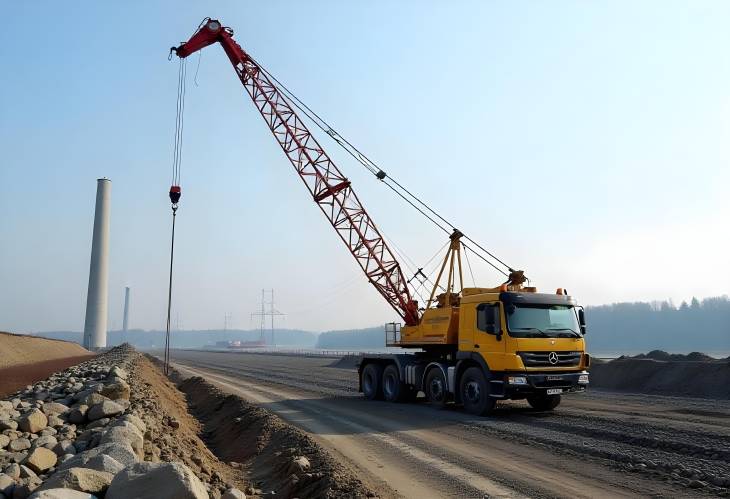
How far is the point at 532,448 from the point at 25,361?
32.0 m

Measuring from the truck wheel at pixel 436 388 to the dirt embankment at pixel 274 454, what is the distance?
5.95m

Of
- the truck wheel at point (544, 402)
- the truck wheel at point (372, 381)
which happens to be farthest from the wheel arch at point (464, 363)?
the truck wheel at point (372, 381)

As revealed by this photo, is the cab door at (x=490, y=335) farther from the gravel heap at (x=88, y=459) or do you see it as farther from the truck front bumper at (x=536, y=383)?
the gravel heap at (x=88, y=459)

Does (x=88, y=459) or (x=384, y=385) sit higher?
(x=88, y=459)

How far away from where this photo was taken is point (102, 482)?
581 cm

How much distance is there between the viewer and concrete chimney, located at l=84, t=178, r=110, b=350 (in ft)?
235

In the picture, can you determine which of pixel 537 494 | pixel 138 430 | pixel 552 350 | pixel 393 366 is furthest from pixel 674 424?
pixel 138 430

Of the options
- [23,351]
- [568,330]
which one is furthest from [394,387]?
[23,351]

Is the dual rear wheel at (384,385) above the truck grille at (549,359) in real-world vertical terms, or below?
below

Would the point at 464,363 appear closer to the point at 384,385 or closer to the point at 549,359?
the point at 549,359

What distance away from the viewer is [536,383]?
1528 cm

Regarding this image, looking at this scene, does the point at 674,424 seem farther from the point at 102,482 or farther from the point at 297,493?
the point at 102,482

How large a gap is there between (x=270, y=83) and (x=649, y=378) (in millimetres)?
24806

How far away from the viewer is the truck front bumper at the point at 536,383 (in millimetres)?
15148
